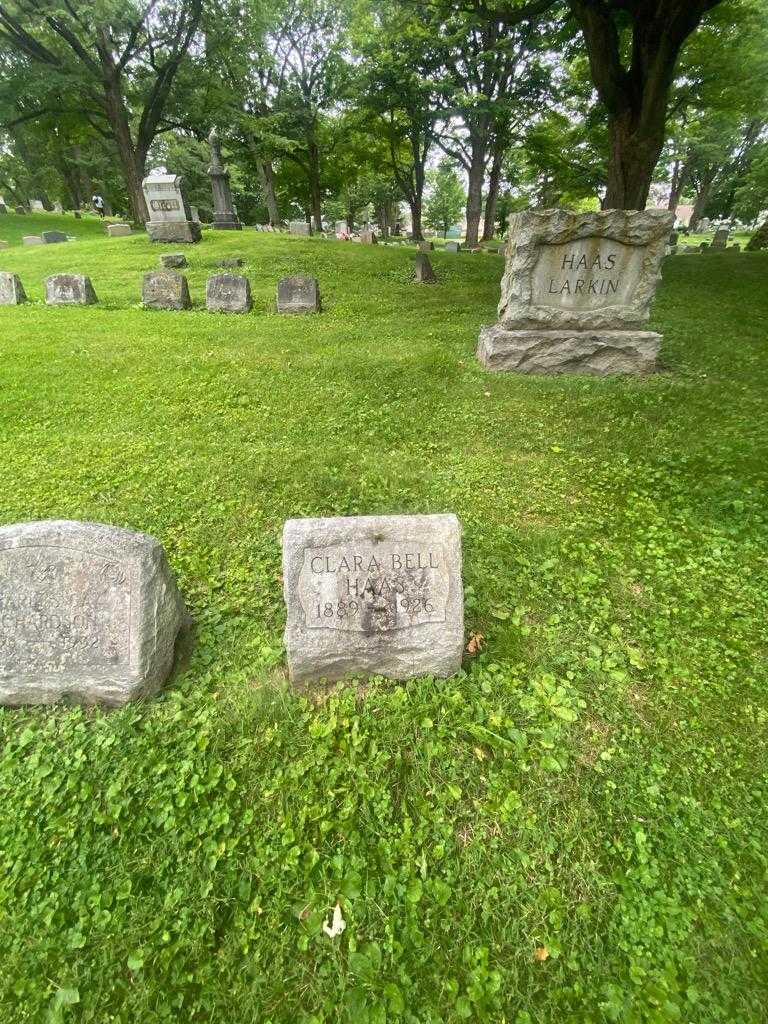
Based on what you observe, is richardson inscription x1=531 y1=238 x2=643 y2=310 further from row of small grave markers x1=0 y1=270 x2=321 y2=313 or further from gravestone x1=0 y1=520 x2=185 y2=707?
gravestone x1=0 y1=520 x2=185 y2=707

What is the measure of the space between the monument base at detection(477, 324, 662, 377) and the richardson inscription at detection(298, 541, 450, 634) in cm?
514

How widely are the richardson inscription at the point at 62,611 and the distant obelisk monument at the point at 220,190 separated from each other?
24805 mm

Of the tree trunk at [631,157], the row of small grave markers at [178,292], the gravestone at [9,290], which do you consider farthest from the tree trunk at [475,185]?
the gravestone at [9,290]

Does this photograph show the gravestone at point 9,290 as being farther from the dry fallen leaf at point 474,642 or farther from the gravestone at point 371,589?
the dry fallen leaf at point 474,642

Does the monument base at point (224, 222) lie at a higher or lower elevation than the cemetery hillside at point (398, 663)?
higher

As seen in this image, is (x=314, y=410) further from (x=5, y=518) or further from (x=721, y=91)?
(x=721, y=91)

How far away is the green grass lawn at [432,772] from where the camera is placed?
69.8 inches

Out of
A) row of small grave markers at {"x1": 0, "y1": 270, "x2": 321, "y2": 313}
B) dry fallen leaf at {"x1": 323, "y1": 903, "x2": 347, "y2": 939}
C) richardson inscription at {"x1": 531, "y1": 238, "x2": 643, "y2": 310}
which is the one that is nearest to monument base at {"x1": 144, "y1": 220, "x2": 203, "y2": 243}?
row of small grave markers at {"x1": 0, "y1": 270, "x2": 321, "y2": 313}

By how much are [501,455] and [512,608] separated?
2153mm

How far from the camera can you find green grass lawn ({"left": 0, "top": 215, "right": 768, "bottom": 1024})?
1773 mm

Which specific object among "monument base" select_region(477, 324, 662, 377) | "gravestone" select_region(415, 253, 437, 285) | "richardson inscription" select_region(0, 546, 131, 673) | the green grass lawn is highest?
"gravestone" select_region(415, 253, 437, 285)

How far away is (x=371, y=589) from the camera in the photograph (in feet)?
8.63

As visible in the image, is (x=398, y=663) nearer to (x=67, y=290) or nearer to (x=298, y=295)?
(x=298, y=295)

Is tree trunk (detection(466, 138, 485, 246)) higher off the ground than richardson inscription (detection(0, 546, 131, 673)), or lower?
higher
